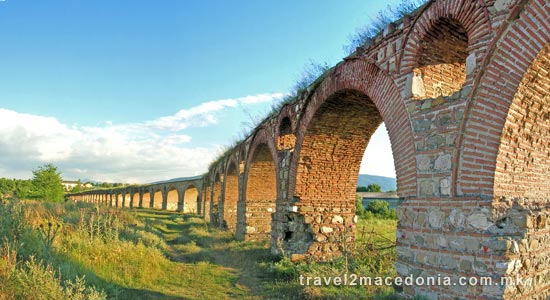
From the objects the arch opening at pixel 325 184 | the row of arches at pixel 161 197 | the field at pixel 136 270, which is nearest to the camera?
the field at pixel 136 270

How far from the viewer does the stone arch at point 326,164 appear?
767cm

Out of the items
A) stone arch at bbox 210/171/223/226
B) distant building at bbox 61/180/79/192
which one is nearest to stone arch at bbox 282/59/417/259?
stone arch at bbox 210/171/223/226

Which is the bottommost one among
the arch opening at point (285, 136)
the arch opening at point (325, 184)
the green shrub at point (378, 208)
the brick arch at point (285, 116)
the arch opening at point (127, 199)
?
the arch opening at point (127, 199)

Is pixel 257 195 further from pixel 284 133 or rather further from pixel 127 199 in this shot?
pixel 127 199

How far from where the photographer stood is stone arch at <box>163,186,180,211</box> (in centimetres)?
3494

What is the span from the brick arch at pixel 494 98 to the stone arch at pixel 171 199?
32.8 metres

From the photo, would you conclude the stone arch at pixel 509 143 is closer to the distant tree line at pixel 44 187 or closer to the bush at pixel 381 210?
the bush at pixel 381 210

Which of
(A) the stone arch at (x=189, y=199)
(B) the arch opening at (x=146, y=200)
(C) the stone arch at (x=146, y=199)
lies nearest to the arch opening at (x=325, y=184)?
(A) the stone arch at (x=189, y=199)

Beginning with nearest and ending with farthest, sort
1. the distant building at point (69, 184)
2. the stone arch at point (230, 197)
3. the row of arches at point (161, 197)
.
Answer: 1. the stone arch at point (230, 197)
2. the row of arches at point (161, 197)
3. the distant building at point (69, 184)

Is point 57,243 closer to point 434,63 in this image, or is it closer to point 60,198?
point 434,63

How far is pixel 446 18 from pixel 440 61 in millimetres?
747

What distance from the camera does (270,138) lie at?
1081 cm

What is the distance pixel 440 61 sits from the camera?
17.1 ft

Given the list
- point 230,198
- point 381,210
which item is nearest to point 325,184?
point 230,198
